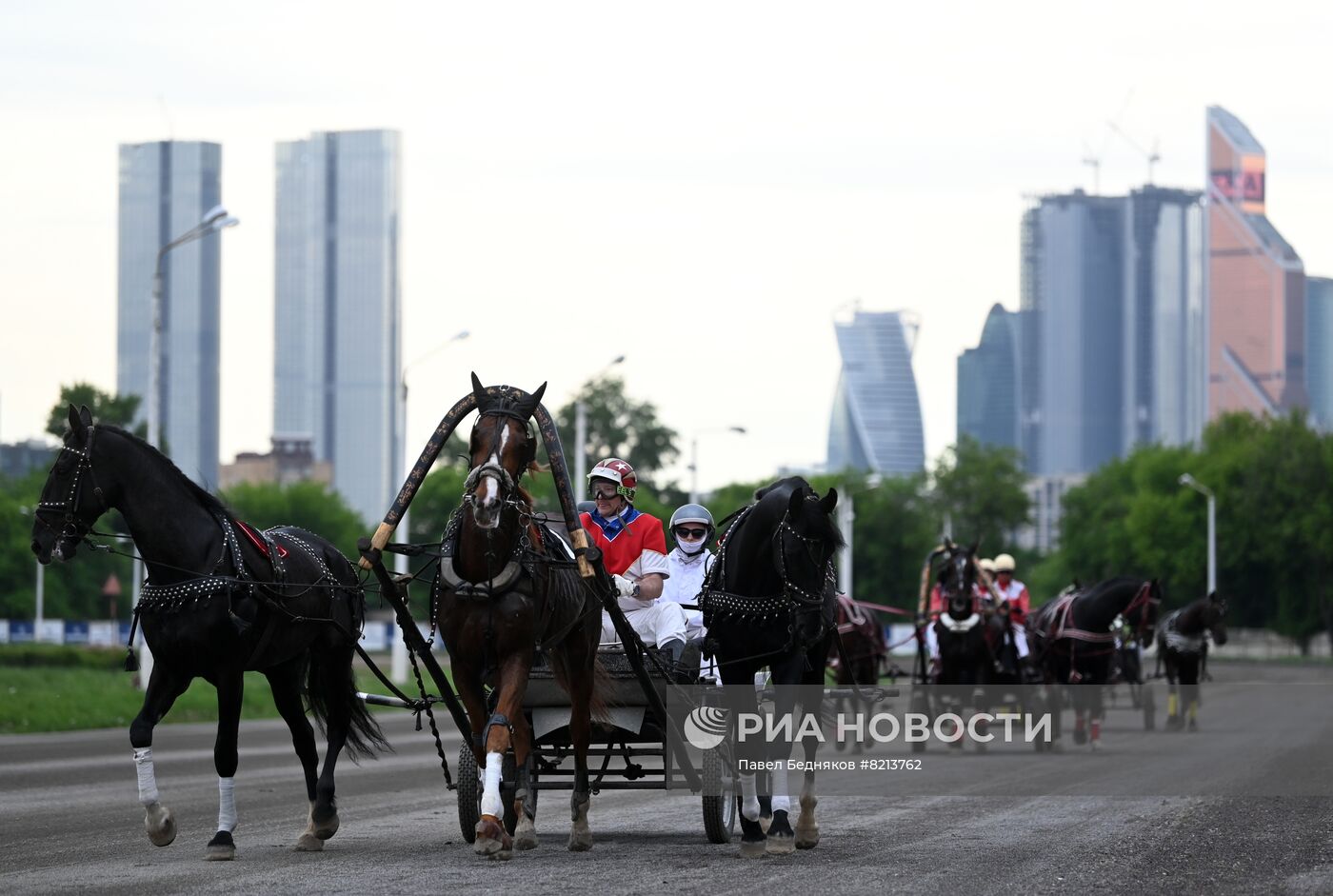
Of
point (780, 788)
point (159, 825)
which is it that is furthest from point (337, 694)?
point (780, 788)

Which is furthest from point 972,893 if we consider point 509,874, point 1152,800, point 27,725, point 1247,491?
point 1247,491

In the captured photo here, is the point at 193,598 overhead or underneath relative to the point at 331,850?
overhead

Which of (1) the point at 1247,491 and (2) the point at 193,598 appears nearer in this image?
(2) the point at 193,598

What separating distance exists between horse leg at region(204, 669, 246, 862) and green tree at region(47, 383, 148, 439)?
7047 centimetres

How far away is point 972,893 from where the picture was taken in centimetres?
1055

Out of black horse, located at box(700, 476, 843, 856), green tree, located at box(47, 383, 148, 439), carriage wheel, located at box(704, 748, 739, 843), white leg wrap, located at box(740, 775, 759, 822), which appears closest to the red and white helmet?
black horse, located at box(700, 476, 843, 856)

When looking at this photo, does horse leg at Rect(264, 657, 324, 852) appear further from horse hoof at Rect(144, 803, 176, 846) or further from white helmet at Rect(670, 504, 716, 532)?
white helmet at Rect(670, 504, 716, 532)

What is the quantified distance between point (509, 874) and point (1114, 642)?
18.5m

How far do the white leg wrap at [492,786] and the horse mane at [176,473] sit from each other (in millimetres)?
2720

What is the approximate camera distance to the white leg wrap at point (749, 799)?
12500 mm

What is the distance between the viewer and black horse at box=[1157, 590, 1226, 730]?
32750 millimetres

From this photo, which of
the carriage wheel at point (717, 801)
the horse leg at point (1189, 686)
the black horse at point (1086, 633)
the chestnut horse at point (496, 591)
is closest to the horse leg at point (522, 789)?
the chestnut horse at point (496, 591)

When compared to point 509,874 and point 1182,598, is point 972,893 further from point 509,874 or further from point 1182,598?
point 1182,598

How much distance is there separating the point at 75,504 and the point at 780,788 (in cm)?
449
